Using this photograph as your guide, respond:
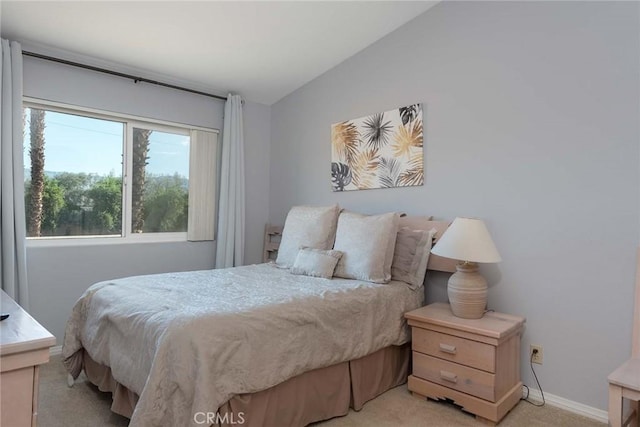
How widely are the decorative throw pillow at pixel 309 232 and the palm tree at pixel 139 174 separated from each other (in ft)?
4.71

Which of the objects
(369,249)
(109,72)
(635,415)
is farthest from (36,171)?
(635,415)

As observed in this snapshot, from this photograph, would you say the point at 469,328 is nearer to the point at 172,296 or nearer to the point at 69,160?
the point at 172,296

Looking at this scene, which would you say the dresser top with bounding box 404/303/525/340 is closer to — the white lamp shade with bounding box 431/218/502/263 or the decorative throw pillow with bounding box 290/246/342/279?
the white lamp shade with bounding box 431/218/502/263

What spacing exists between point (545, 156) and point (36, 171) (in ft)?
12.2

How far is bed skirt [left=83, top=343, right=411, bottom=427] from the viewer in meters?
1.77

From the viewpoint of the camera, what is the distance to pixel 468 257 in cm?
223

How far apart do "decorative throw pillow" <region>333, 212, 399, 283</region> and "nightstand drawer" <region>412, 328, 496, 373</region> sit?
1.48 feet

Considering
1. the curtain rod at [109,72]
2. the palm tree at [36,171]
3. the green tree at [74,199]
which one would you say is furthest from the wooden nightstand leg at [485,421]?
the curtain rod at [109,72]

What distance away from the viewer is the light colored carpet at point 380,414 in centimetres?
206

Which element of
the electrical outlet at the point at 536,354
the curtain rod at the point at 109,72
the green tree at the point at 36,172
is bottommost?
the electrical outlet at the point at 536,354

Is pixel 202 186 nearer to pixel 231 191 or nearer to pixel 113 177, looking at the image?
pixel 231 191

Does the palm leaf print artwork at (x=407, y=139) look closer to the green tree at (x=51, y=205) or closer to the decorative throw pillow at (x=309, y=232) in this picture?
the decorative throw pillow at (x=309, y=232)

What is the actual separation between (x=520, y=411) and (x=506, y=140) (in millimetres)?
1685

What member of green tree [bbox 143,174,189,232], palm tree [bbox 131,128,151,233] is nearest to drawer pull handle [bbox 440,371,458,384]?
green tree [bbox 143,174,189,232]
